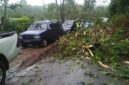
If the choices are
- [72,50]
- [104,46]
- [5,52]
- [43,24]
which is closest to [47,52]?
[72,50]

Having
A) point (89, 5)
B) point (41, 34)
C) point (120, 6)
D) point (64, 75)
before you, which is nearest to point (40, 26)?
point (41, 34)

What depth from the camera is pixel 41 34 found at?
2177 cm

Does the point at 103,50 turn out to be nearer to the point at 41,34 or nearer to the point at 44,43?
the point at 41,34

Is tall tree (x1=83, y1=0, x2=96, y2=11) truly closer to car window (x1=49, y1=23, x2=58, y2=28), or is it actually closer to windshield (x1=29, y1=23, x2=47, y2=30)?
car window (x1=49, y1=23, x2=58, y2=28)

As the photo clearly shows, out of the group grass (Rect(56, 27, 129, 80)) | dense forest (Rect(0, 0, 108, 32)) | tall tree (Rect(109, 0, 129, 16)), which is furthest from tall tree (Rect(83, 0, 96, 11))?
grass (Rect(56, 27, 129, 80))

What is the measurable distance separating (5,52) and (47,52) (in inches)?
234

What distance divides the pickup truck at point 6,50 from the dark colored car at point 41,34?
→ 1167cm

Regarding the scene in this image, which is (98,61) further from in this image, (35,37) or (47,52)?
(35,37)

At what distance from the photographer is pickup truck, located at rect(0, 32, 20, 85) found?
9109 mm

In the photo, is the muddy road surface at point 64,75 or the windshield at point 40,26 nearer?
the muddy road surface at point 64,75

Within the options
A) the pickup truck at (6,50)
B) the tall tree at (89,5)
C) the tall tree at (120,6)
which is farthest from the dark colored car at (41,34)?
the tall tree at (89,5)

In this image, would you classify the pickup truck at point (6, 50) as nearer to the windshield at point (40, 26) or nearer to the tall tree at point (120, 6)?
the windshield at point (40, 26)

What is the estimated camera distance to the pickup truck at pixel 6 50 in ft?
29.9

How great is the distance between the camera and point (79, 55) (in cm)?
1255
